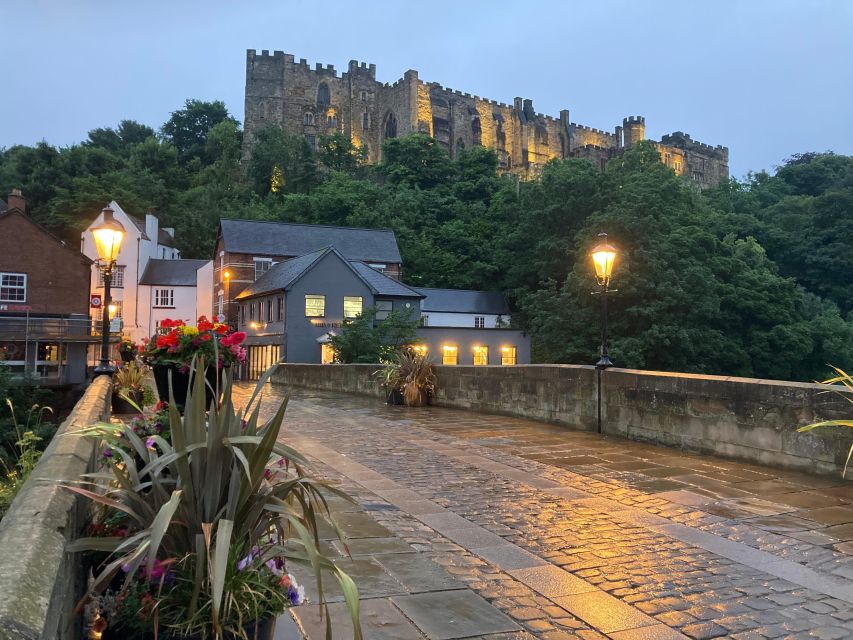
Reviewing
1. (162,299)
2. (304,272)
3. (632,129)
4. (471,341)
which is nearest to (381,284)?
(304,272)

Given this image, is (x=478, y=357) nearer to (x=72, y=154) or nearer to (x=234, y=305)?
(x=234, y=305)

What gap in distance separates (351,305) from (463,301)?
1137 cm

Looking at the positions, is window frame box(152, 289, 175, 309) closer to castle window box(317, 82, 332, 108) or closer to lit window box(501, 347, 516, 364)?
lit window box(501, 347, 516, 364)

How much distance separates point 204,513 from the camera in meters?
2.56

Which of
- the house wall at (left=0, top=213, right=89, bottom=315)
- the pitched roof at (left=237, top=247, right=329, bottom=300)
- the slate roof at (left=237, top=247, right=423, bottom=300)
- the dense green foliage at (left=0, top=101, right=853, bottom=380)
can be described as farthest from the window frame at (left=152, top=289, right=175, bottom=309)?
the house wall at (left=0, top=213, right=89, bottom=315)

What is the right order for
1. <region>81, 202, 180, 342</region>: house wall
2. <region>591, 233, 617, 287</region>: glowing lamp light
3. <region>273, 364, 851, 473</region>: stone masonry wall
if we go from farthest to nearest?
<region>81, 202, 180, 342</region>: house wall, <region>591, 233, 617, 287</region>: glowing lamp light, <region>273, 364, 851, 473</region>: stone masonry wall

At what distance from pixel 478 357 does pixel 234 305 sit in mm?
17611

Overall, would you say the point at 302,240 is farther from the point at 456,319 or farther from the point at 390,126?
the point at 390,126

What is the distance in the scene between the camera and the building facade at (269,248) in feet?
149

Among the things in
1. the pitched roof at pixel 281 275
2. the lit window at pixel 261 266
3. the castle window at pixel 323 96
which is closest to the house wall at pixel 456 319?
the pitched roof at pixel 281 275

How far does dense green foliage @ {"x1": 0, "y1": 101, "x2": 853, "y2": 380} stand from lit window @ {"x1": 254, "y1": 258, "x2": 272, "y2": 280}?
13.1m

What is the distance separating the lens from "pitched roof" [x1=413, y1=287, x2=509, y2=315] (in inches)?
1855

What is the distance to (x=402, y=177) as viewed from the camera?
223 feet

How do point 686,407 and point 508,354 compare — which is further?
point 508,354
